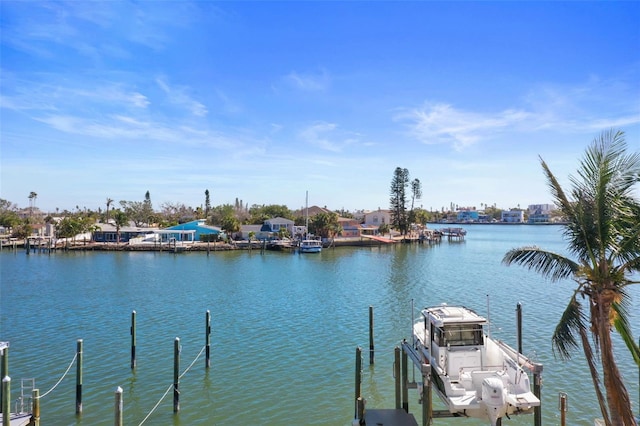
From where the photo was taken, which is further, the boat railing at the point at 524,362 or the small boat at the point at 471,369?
the boat railing at the point at 524,362

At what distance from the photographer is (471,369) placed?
13.8 m

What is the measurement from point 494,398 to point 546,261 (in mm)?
4025

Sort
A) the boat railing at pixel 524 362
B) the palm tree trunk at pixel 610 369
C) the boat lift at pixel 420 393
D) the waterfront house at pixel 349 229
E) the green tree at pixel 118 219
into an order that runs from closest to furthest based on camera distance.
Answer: the palm tree trunk at pixel 610 369
the boat lift at pixel 420 393
the boat railing at pixel 524 362
the green tree at pixel 118 219
the waterfront house at pixel 349 229

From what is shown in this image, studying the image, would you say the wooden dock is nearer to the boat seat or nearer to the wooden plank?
the wooden plank

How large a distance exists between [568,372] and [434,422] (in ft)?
28.5

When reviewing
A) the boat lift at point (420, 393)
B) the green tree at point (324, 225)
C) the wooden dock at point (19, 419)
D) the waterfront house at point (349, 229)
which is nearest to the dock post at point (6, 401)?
the wooden dock at point (19, 419)

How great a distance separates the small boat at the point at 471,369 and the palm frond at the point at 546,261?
136 inches

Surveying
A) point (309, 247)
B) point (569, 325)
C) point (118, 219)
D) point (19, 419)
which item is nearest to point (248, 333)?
point (19, 419)

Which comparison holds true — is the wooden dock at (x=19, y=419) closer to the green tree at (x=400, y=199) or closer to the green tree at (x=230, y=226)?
the green tree at (x=230, y=226)

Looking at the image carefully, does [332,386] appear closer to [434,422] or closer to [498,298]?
[434,422]

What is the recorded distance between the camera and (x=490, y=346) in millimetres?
14953

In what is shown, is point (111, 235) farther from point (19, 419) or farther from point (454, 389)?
point (454, 389)

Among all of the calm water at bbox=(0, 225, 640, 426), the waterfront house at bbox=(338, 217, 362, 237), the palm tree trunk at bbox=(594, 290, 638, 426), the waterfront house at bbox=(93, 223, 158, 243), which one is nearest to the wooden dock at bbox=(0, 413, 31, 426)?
the calm water at bbox=(0, 225, 640, 426)

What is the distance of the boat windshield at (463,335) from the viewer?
14484 millimetres
